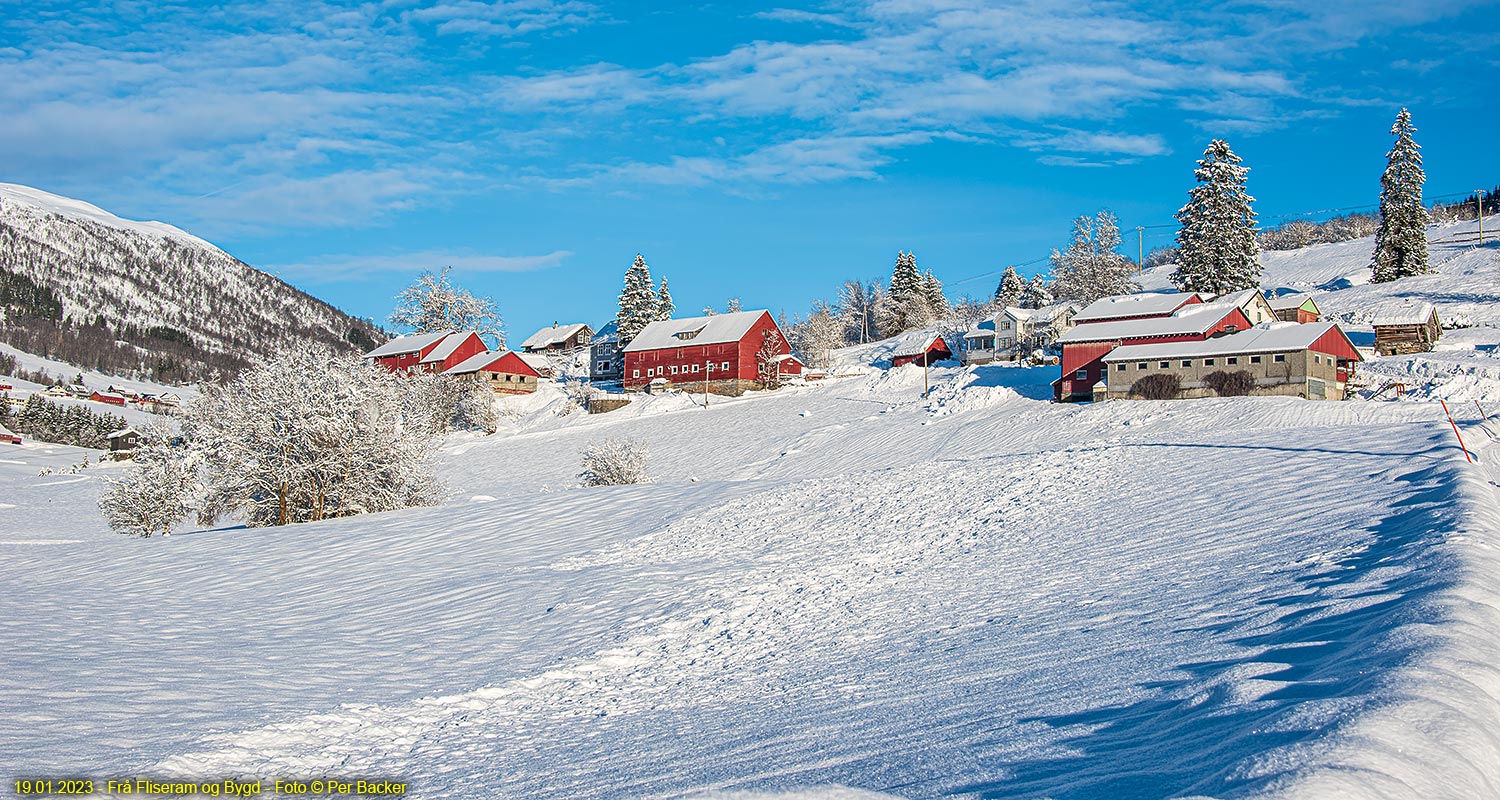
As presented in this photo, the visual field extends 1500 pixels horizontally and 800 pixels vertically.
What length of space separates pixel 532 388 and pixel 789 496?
6276cm

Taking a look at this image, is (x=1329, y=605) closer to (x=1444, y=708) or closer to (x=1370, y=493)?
(x=1444, y=708)

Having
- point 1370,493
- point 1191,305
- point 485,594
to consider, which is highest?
point 1191,305

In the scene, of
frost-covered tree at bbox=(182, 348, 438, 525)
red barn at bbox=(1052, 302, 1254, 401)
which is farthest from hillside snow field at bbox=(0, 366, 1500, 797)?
red barn at bbox=(1052, 302, 1254, 401)

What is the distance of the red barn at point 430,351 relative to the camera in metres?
87.4

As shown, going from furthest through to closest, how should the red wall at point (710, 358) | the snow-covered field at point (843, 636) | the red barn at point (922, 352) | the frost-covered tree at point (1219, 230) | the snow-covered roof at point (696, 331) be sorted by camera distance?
the red barn at point (922, 352) < the snow-covered roof at point (696, 331) < the red wall at point (710, 358) < the frost-covered tree at point (1219, 230) < the snow-covered field at point (843, 636)

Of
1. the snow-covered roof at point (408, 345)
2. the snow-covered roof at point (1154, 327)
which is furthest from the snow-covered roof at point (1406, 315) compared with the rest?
the snow-covered roof at point (408, 345)

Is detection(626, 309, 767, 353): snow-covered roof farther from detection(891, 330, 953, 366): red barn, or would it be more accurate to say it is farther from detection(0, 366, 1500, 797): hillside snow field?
detection(0, 366, 1500, 797): hillside snow field

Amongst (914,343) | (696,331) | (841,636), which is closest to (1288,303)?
(914,343)

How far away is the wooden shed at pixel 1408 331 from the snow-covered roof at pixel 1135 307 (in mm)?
10917

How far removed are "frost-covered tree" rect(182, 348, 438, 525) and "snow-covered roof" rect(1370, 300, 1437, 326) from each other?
57.1 meters

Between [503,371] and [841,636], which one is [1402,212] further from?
[841,636]

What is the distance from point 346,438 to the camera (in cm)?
3083

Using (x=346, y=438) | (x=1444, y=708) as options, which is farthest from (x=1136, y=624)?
(x=346, y=438)

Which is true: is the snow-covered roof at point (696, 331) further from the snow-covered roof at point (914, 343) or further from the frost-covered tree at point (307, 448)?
the frost-covered tree at point (307, 448)
